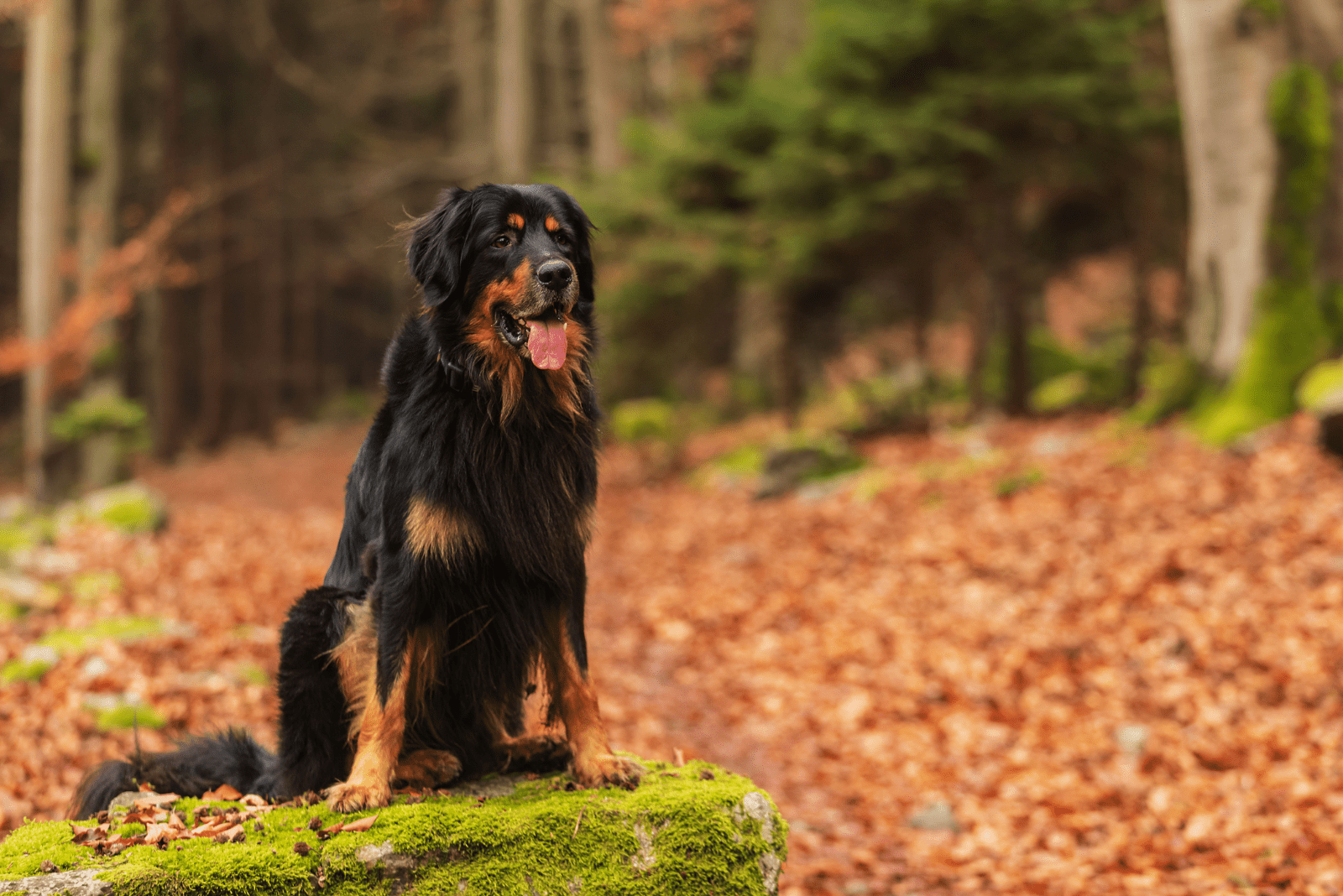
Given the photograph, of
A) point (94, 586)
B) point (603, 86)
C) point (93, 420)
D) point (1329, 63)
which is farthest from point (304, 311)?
point (1329, 63)

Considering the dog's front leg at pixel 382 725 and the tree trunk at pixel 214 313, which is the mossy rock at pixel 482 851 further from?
the tree trunk at pixel 214 313

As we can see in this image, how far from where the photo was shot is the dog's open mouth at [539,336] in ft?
9.50

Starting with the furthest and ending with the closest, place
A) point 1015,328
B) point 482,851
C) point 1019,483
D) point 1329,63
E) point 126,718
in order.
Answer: point 1015,328
point 1019,483
point 1329,63
point 126,718
point 482,851

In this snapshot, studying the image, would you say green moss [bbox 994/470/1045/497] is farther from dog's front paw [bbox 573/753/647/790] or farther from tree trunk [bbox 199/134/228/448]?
tree trunk [bbox 199/134/228/448]

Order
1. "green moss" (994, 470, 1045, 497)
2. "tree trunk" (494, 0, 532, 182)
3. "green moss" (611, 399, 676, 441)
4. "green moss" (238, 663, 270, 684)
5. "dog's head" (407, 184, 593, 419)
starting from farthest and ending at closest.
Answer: "tree trunk" (494, 0, 532, 182) → "green moss" (611, 399, 676, 441) → "green moss" (994, 470, 1045, 497) → "green moss" (238, 663, 270, 684) → "dog's head" (407, 184, 593, 419)

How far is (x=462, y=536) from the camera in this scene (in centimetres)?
288

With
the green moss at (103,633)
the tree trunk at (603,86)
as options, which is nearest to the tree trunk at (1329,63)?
the green moss at (103,633)

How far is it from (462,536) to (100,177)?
15.2 meters

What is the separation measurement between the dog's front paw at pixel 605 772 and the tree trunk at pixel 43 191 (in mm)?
11594

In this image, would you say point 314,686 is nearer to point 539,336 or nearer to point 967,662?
point 539,336

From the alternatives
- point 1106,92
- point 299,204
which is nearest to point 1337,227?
point 1106,92

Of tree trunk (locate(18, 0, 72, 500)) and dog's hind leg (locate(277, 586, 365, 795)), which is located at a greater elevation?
tree trunk (locate(18, 0, 72, 500))

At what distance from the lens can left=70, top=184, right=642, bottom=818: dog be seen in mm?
2887

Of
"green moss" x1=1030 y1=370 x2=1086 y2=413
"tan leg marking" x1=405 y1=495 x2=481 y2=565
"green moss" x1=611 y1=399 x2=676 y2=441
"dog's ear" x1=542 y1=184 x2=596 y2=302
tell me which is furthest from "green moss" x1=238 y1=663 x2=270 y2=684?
"green moss" x1=1030 y1=370 x2=1086 y2=413
